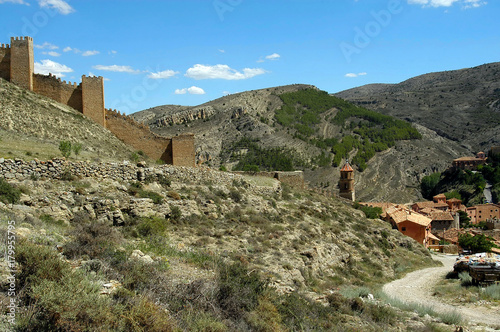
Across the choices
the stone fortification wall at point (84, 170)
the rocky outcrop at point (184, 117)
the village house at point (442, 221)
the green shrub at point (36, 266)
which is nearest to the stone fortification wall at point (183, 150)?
the stone fortification wall at point (84, 170)

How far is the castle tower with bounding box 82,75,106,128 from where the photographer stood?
21.2 m

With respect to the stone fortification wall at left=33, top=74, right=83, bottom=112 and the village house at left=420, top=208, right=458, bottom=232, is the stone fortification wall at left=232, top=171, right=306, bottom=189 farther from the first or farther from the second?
the village house at left=420, top=208, right=458, bottom=232

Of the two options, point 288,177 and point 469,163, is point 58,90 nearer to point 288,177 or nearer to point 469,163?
point 288,177

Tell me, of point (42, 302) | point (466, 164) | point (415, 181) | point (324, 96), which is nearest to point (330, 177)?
point (415, 181)

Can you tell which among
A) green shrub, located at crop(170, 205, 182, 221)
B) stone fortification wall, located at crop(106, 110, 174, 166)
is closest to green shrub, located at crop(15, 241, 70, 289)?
green shrub, located at crop(170, 205, 182, 221)

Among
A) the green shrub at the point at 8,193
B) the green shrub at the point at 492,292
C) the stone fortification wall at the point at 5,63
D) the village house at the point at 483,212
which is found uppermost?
the stone fortification wall at the point at 5,63

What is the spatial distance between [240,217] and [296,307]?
24.2 feet

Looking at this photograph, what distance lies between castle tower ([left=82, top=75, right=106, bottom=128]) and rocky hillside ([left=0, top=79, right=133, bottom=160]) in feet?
1.69

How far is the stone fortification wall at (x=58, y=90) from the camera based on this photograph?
21.1m

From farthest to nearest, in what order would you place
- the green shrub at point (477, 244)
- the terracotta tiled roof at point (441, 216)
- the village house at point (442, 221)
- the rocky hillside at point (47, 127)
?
the terracotta tiled roof at point (441, 216) → the village house at point (442, 221) → the green shrub at point (477, 244) → the rocky hillside at point (47, 127)

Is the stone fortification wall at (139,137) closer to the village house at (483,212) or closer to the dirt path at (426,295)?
the dirt path at (426,295)

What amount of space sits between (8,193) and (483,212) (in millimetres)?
70040

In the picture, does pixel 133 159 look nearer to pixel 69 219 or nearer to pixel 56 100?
pixel 56 100

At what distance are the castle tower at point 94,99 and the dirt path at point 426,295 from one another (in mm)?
16687
